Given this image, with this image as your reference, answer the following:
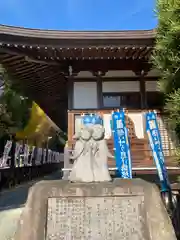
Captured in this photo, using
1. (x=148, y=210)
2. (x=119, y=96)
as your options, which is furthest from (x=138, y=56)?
(x=148, y=210)

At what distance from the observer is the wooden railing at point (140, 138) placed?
817 centimetres

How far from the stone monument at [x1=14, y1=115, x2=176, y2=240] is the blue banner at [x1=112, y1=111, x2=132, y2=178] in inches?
102

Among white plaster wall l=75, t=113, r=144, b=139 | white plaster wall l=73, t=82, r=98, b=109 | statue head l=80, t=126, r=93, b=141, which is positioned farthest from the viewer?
white plaster wall l=73, t=82, r=98, b=109

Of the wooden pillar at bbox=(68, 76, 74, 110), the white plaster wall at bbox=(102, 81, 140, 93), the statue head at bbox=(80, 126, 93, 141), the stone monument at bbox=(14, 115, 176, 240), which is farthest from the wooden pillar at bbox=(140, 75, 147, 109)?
the stone monument at bbox=(14, 115, 176, 240)

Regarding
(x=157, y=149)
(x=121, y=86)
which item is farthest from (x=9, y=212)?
(x=121, y=86)

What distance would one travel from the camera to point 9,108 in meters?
13.2

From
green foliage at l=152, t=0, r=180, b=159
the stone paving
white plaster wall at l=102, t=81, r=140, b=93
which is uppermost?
white plaster wall at l=102, t=81, r=140, b=93

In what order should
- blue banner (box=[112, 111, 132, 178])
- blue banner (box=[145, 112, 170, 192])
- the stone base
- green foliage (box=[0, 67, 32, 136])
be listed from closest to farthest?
1. the stone base
2. blue banner (box=[145, 112, 170, 192])
3. blue banner (box=[112, 111, 132, 178])
4. green foliage (box=[0, 67, 32, 136])

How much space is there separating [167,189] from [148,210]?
2606 millimetres

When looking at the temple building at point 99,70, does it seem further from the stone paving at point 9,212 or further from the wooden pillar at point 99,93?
the stone paving at point 9,212

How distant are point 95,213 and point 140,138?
16.2 ft

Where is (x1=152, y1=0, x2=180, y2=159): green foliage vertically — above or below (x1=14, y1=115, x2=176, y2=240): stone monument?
above

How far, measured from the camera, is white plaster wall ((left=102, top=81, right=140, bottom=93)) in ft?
30.8

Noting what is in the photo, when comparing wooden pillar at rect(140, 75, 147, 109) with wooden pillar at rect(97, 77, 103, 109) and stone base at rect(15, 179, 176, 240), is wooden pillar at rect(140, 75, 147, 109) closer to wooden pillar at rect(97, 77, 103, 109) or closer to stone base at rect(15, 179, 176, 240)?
wooden pillar at rect(97, 77, 103, 109)
